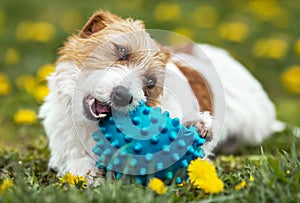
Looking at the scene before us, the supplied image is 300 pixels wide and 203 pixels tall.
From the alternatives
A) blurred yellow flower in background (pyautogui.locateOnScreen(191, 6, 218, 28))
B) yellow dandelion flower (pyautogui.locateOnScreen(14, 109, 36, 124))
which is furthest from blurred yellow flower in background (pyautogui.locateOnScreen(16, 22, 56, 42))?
yellow dandelion flower (pyautogui.locateOnScreen(14, 109, 36, 124))

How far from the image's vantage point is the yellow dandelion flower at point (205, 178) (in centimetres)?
275

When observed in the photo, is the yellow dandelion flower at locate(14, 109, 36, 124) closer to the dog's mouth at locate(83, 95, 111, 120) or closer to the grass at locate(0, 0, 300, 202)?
the grass at locate(0, 0, 300, 202)

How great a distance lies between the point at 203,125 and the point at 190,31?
226 inches

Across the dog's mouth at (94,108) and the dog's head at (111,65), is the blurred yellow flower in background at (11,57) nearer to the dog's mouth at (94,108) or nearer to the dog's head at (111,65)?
the dog's head at (111,65)

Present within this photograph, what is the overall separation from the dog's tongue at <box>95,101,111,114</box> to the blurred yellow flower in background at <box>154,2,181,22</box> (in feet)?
20.2

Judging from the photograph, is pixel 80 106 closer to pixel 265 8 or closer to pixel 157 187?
pixel 157 187

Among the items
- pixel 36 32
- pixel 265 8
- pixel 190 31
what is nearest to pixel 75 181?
pixel 36 32

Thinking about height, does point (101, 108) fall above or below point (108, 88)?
below

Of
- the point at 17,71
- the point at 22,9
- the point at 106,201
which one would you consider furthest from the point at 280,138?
the point at 22,9

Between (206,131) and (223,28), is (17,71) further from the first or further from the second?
(206,131)

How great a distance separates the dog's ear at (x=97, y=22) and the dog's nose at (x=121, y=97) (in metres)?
0.79

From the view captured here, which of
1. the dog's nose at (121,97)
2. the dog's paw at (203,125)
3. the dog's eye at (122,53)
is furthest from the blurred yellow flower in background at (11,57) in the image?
the dog's nose at (121,97)

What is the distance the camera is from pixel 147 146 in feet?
10.1

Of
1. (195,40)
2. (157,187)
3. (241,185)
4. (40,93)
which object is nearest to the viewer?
(157,187)
